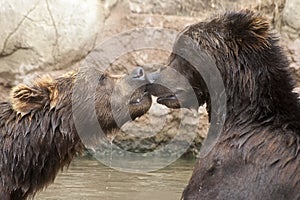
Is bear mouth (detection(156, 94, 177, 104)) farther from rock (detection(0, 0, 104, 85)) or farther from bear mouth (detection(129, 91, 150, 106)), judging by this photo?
rock (detection(0, 0, 104, 85))

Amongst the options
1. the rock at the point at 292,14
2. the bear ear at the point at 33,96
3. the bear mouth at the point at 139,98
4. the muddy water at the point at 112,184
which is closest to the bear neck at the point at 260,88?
the bear mouth at the point at 139,98

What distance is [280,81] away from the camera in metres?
5.75

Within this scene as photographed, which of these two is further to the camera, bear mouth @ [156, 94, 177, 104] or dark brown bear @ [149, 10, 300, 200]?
bear mouth @ [156, 94, 177, 104]

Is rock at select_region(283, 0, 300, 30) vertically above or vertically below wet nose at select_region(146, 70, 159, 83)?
below

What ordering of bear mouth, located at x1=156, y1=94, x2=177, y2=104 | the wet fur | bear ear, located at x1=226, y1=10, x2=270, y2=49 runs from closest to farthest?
the wet fur < bear ear, located at x1=226, y1=10, x2=270, y2=49 < bear mouth, located at x1=156, y1=94, x2=177, y2=104

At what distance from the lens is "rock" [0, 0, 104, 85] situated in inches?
439

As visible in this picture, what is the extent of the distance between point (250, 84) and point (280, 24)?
6.31 meters

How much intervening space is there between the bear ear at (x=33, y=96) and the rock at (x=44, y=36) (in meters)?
4.58

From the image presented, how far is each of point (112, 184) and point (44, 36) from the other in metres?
2.75

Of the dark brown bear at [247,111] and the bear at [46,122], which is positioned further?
the bear at [46,122]

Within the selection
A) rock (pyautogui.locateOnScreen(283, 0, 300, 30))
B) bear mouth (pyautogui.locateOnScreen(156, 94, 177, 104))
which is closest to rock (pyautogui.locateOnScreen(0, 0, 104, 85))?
rock (pyautogui.locateOnScreen(283, 0, 300, 30))

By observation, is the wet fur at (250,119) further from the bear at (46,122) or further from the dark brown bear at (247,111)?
the bear at (46,122)

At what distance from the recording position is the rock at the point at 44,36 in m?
11.1

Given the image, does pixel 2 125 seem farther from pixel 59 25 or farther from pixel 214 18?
pixel 59 25
